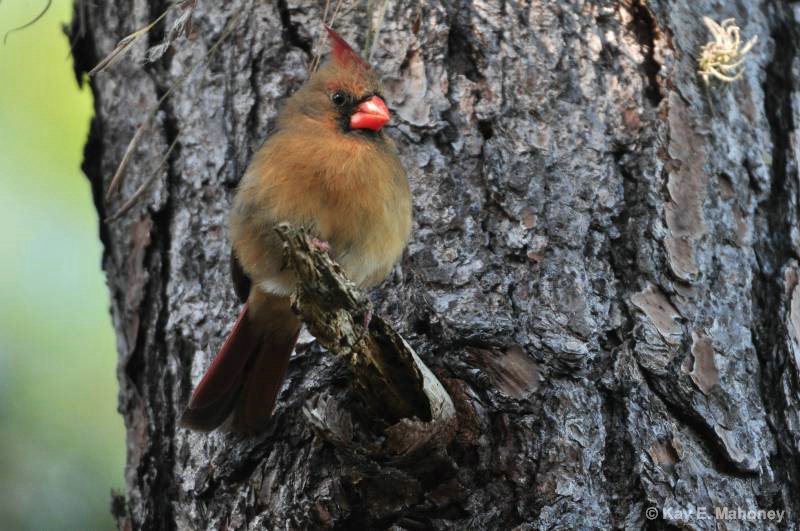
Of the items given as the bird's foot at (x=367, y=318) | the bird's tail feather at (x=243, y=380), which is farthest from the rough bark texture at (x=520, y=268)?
the bird's foot at (x=367, y=318)

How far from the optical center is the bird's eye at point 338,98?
3276mm

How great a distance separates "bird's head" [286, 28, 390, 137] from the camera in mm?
3138

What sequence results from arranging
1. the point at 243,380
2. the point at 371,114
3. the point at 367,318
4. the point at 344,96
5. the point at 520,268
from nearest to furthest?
the point at 367,318 → the point at 520,268 → the point at 243,380 → the point at 371,114 → the point at 344,96

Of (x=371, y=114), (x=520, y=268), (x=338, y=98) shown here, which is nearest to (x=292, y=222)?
(x=371, y=114)

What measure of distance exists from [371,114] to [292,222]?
43 centimetres

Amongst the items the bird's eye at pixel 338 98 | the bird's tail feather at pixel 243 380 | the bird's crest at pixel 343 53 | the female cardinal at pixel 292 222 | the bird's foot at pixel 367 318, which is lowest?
the bird's tail feather at pixel 243 380

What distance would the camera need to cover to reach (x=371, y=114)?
313 centimetres

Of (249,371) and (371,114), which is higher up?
(371,114)

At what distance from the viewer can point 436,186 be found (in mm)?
3039

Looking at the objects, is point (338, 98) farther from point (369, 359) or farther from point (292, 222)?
point (369, 359)

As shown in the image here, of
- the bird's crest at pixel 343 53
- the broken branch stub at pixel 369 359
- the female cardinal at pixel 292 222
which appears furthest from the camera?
the bird's crest at pixel 343 53

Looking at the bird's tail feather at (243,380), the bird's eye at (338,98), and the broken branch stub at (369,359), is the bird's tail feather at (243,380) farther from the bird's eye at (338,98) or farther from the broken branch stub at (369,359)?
the bird's eye at (338,98)

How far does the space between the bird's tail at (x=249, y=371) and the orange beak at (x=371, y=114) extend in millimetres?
601

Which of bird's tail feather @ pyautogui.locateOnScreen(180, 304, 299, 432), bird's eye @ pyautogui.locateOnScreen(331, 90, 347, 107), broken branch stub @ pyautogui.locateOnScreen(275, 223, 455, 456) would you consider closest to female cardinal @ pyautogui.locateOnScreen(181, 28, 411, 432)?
bird's tail feather @ pyautogui.locateOnScreen(180, 304, 299, 432)
